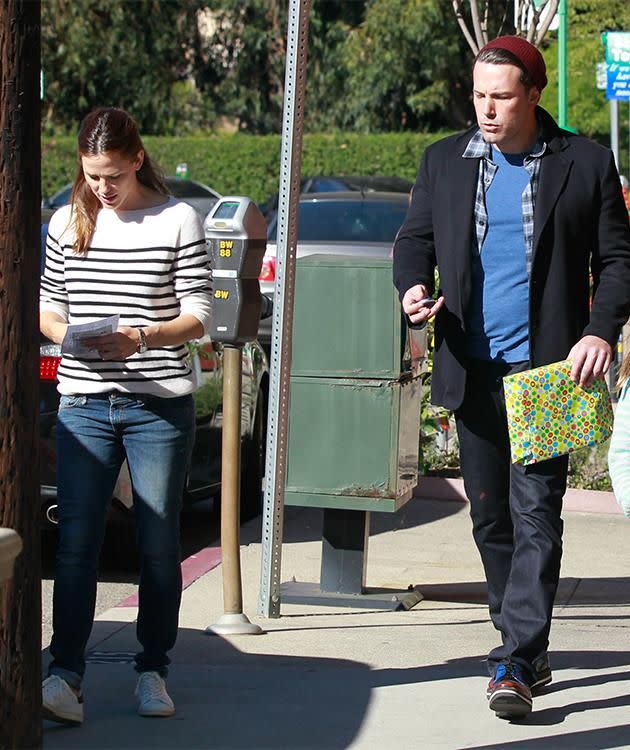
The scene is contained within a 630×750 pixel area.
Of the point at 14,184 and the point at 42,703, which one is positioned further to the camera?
the point at 42,703

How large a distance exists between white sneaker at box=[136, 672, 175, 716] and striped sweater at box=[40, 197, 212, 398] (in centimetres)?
89

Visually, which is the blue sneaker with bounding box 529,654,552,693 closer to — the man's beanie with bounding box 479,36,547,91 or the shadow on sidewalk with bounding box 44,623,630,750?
the shadow on sidewalk with bounding box 44,623,630,750

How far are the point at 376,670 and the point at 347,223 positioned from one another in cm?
904

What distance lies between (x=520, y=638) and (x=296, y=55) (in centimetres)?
243

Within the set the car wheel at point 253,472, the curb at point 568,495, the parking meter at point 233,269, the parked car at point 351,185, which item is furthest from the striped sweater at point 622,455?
the parked car at point 351,185

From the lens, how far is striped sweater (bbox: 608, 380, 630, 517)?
133 inches

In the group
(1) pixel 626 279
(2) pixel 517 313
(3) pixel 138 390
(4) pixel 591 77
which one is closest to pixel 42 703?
(3) pixel 138 390

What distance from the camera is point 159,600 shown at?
4.49m

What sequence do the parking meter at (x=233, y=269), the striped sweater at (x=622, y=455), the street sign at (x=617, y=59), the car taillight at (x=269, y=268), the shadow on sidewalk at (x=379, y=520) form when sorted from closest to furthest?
the striped sweater at (x=622, y=455) < the parking meter at (x=233, y=269) < the shadow on sidewalk at (x=379, y=520) < the car taillight at (x=269, y=268) < the street sign at (x=617, y=59)

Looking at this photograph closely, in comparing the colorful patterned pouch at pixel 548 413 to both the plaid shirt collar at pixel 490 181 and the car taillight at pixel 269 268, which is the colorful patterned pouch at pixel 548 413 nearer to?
the plaid shirt collar at pixel 490 181

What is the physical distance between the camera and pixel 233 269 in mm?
5465

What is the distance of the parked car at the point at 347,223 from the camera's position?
510 inches

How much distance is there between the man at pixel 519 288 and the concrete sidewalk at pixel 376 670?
7.7 inches

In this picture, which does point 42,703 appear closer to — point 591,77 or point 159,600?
point 159,600
